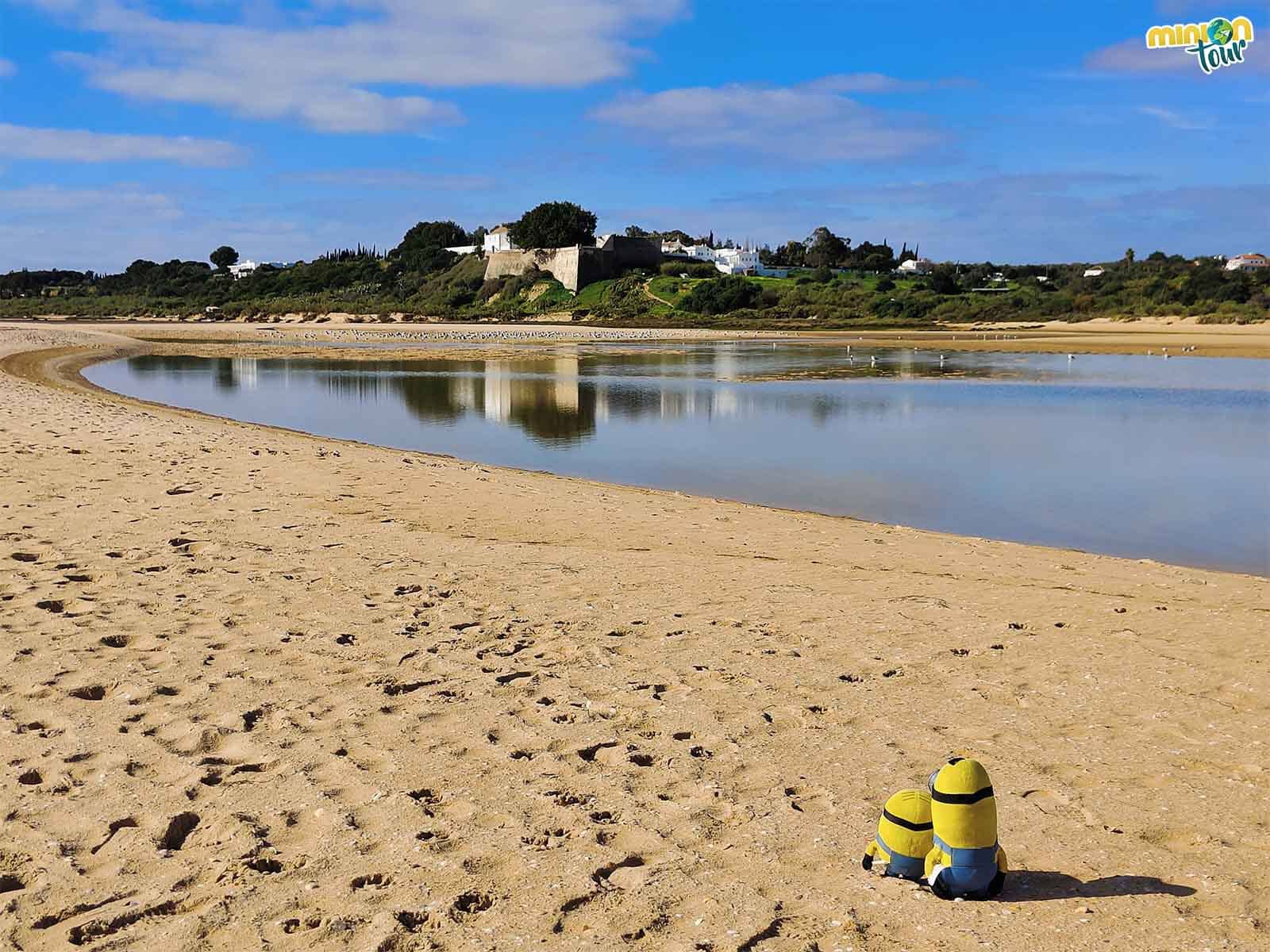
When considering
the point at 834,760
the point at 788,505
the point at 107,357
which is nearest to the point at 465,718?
the point at 834,760

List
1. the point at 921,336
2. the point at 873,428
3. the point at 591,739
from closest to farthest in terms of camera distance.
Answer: the point at 591,739 → the point at 873,428 → the point at 921,336

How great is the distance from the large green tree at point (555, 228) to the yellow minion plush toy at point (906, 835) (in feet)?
361

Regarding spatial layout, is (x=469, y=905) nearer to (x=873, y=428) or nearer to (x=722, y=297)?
(x=873, y=428)

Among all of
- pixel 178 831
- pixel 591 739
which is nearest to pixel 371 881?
pixel 178 831

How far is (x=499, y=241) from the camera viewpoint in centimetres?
12238

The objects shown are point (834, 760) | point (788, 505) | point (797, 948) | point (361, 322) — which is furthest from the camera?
point (361, 322)

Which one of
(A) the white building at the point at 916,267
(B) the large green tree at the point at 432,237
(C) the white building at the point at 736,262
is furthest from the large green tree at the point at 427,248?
(A) the white building at the point at 916,267

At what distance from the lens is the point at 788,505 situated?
1282cm

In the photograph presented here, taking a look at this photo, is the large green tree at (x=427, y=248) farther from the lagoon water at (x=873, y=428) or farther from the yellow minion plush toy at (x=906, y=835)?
the yellow minion plush toy at (x=906, y=835)

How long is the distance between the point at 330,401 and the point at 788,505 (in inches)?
→ 690

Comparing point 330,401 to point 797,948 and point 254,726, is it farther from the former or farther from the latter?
point 797,948

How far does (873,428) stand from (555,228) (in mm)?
94696

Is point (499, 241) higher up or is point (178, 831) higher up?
point (499, 241)

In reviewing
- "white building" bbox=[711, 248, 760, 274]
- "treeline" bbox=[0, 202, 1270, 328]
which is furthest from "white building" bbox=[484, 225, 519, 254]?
"white building" bbox=[711, 248, 760, 274]
